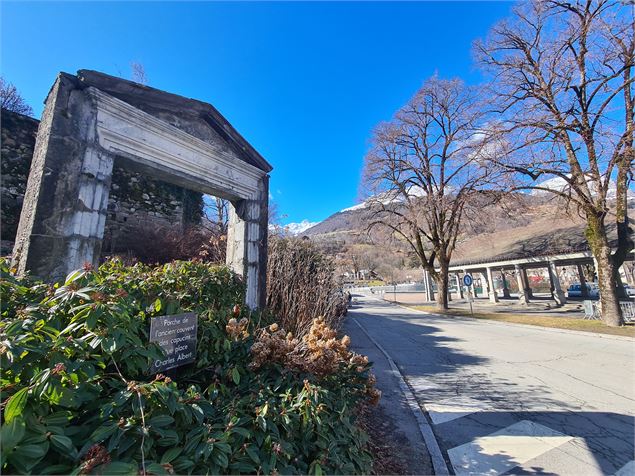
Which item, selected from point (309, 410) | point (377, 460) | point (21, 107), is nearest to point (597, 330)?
point (377, 460)

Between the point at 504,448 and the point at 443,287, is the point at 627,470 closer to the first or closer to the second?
the point at 504,448

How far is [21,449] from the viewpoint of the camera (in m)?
1.01

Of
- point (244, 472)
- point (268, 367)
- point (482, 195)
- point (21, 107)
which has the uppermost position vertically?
point (21, 107)

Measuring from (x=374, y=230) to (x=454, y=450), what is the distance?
18443 mm

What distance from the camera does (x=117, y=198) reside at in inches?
312

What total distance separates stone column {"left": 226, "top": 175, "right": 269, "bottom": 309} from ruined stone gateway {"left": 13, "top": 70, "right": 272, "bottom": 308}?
2 cm

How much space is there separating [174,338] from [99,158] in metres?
2.16

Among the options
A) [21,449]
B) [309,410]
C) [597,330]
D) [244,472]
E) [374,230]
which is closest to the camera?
[21,449]

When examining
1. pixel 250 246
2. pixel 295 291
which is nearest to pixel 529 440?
pixel 295 291

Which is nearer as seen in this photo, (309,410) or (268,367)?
(309,410)

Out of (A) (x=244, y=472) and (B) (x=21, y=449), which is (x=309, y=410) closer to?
(A) (x=244, y=472)

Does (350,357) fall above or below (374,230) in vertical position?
below

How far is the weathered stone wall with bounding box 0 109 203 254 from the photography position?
6082 millimetres

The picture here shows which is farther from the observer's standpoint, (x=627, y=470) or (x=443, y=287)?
(x=443, y=287)
